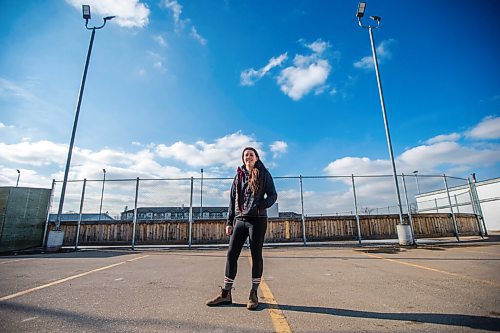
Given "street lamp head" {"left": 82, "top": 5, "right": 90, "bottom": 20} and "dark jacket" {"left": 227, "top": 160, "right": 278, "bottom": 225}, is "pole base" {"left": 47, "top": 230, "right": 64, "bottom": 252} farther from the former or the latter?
"dark jacket" {"left": 227, "top": 160, "right": 278, "bottom": 225}

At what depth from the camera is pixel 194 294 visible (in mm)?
3271

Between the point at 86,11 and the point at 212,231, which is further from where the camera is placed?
the point at 212,231

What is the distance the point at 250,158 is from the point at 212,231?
9597mm

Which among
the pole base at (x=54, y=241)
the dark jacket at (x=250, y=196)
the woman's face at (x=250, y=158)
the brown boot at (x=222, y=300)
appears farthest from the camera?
the pole base at (x=54, y=241)

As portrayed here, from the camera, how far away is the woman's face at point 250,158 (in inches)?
134

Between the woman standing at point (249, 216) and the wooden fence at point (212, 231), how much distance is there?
9.20 m

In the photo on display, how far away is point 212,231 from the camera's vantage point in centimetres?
1223

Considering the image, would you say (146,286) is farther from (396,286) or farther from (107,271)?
(396,286)

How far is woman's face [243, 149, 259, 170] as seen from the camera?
3.40m

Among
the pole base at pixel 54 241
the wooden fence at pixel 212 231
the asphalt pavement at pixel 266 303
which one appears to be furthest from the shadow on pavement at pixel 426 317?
the pole base at pixel 54 241

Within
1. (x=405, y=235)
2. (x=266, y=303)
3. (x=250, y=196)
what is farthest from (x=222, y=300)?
(x=405, y=235)

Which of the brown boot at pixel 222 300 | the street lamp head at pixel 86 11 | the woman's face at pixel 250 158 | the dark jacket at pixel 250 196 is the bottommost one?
the brown boot at pixel 222 300

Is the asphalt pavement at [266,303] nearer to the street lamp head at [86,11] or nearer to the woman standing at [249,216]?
the woman standing at [249,216]

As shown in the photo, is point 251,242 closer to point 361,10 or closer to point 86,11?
point 361,10
